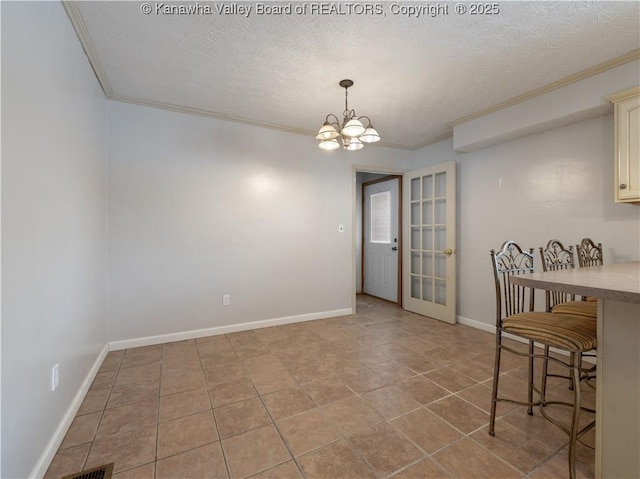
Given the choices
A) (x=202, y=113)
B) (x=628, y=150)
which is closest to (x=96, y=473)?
(x=202, y=113)

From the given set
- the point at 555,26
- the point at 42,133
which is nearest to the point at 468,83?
the point at 555,26

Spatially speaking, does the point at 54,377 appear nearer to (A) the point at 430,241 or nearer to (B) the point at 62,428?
(B) the point at 62,428

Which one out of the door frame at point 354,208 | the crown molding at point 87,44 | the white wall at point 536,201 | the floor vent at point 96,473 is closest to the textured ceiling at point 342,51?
the crown molding at point 87,44

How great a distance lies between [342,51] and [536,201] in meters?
2.51

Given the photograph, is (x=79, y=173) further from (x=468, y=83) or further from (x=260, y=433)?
(x=468, y=83)

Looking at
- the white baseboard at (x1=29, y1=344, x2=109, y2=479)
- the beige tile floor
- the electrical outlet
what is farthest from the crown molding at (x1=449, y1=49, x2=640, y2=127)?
the white baseboard at (x1=29, y1=344, x2=109, y2=479)

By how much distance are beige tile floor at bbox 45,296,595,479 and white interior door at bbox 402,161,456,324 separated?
3.36 feet

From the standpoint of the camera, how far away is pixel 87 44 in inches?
82.8

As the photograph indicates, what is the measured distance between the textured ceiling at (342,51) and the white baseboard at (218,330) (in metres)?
2.47

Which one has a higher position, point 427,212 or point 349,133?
point 349,133

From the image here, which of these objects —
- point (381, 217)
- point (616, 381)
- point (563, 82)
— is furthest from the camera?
point (381, 217)

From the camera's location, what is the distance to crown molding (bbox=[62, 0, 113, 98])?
5.83 ft

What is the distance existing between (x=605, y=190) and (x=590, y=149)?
0.41 meters

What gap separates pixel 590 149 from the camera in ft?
8.80
